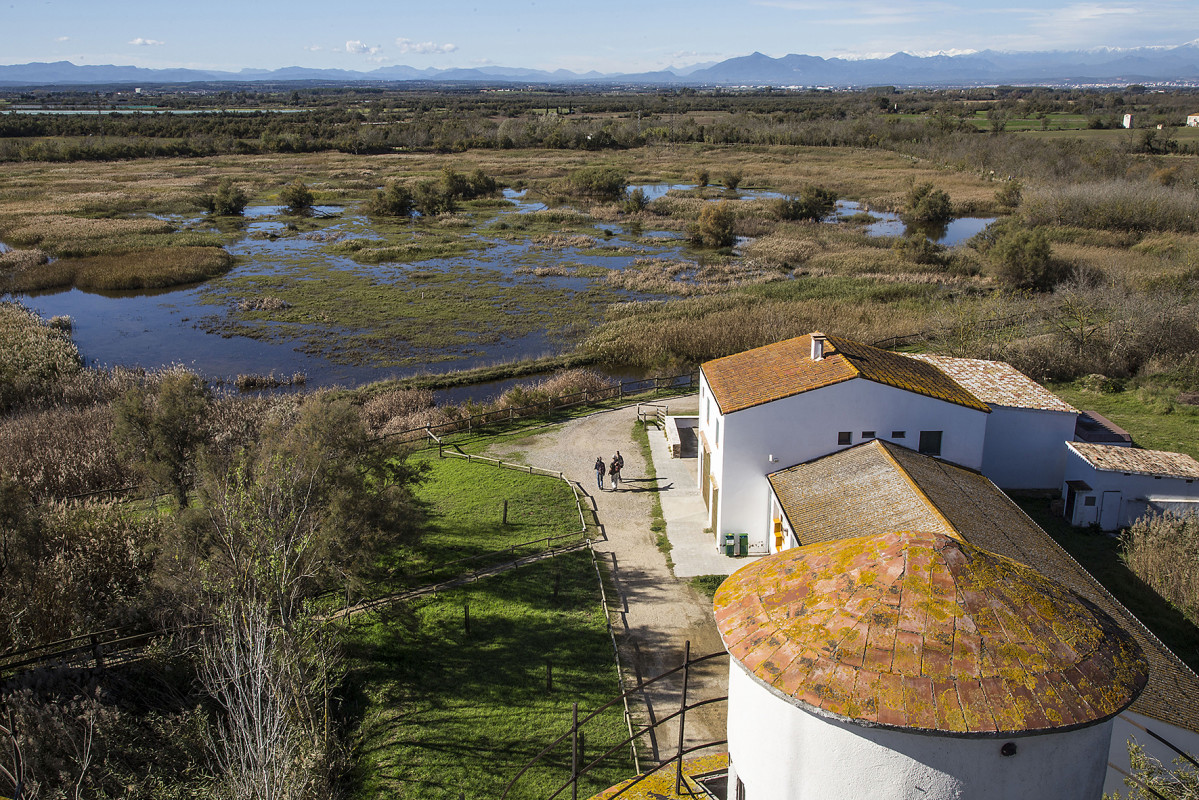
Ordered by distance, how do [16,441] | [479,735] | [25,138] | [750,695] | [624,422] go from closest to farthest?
[750,695] < [479,735] < [16,441] < [624,422] < [25,138]

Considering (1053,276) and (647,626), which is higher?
(1053,276)

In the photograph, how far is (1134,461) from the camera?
24.3m

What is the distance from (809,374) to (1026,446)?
9770 millimetres

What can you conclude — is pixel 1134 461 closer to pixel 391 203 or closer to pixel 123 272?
pixel 123 272

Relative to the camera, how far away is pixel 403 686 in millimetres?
17781

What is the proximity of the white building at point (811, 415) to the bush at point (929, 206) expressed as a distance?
199 ft

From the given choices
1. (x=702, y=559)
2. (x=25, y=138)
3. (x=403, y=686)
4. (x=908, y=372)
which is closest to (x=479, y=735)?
(x=403, y=686)

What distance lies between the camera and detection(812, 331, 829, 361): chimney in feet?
74.6

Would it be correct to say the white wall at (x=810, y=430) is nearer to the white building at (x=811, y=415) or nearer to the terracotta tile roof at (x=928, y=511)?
the white building at (x=811, y=415)

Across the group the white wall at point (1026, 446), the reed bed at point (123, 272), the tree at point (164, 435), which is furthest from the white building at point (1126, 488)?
the reed bed at point (123, 272)

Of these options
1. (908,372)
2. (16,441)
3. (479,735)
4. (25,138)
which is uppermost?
(25,138)

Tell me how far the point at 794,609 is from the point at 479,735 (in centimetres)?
994

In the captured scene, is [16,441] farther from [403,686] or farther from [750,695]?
[750,695]

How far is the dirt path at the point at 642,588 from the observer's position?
17.3 metres
